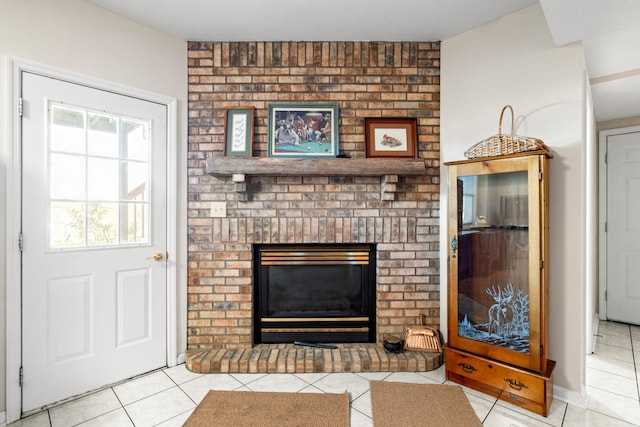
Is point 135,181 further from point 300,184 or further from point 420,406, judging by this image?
point 420,406

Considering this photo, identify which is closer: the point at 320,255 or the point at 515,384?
the point at 515,384

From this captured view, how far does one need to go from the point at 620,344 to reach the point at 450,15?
322 cm

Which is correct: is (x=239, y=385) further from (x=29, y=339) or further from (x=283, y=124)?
(x=283, y=124)

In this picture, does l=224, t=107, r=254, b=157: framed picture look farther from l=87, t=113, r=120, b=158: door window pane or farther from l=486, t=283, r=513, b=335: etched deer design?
l=486, t=283, r=513, b=335: etched deer design

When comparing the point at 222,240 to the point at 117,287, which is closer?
the point at 117,287

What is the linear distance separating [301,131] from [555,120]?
5.69 feet

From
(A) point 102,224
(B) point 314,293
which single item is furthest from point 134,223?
(B) point 314,293

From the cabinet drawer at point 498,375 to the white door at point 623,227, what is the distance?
2504 millimetres

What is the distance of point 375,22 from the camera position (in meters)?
2.28

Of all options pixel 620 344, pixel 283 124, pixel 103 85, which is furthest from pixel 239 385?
pixel 620 344

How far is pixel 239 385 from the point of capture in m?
2.18

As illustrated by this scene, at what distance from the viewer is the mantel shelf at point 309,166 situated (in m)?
2.35

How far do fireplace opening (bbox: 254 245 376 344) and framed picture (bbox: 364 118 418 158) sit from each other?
2.59 ft

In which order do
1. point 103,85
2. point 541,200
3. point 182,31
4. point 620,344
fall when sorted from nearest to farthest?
point 541,200
point 103,85
point 182,31
point 620,344
